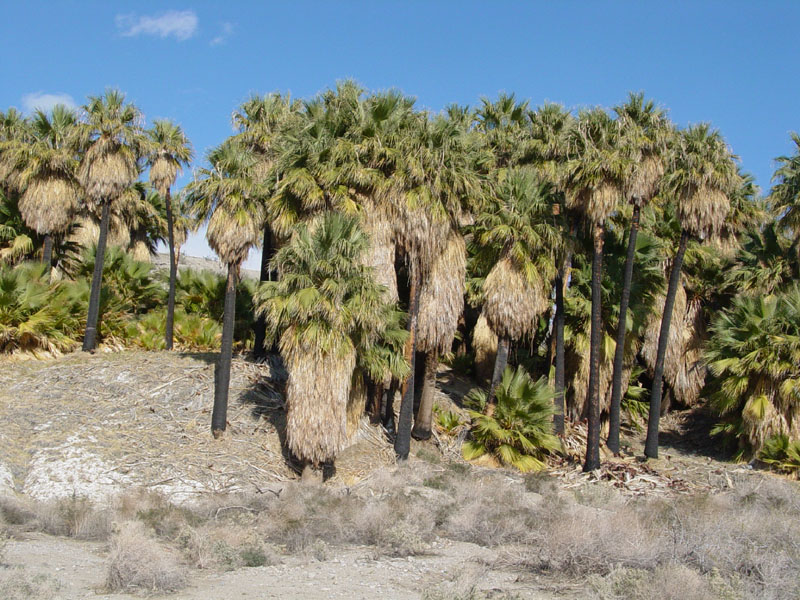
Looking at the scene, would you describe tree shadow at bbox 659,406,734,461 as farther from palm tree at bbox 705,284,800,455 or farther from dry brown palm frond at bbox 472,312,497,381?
dry brown palm frond at bbox 472,312,497,381

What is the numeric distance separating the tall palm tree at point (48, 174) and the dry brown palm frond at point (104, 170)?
5.31 feet

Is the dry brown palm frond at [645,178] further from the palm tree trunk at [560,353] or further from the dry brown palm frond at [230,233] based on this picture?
the dry brown palm frond at [230,233]

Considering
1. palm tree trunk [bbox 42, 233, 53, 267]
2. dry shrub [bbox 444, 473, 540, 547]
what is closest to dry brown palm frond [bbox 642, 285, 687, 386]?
dry shrub [bbox 444, 473, 540, 547]

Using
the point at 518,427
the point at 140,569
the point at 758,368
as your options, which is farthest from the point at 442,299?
the point at 140,569

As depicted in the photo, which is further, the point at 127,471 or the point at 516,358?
the point at 516,358

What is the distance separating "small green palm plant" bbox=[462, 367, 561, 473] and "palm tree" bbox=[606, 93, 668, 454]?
93.6 inches

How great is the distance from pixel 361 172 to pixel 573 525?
10.5 m

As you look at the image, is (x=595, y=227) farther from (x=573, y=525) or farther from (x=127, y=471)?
(x=127, y=471)

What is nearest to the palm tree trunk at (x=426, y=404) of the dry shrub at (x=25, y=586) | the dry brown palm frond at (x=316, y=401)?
the dry brown palm frond at (x=316, y=401)

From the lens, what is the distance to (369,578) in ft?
34.7

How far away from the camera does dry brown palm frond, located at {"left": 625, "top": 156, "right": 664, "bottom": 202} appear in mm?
20609

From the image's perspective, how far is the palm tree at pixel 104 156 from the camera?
22.7 m

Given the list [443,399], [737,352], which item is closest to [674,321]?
[737,352]

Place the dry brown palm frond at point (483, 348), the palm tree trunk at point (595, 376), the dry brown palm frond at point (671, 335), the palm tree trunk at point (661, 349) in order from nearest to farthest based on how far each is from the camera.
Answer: the palm tree trunk at point (595, 376) → the palm tree trunk at point (661, 349) → the dry brown palm frond at point (671, 335) → the dry brown palm frond at point (483, 348)
